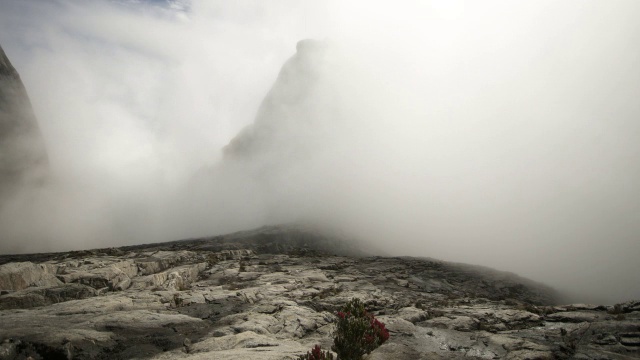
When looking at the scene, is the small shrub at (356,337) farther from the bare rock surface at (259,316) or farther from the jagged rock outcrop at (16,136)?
the jagged rock outcrop at (16,136)

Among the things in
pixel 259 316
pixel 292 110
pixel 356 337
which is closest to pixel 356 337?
pixel 356 337

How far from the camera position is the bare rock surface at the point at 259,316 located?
11211 mm

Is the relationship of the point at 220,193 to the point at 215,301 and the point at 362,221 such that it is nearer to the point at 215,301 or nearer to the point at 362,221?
the point at 362,221

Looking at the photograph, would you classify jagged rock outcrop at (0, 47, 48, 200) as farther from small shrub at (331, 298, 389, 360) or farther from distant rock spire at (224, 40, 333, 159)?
small shrub at (331, 298, 389, 360)

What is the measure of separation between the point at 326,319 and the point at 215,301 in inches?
308

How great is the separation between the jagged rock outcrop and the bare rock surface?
70.8 meters

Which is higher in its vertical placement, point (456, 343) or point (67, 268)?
point (67, 268)

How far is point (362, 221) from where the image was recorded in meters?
70.1

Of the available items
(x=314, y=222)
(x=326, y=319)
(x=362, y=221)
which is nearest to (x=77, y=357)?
(x=326, y=319)

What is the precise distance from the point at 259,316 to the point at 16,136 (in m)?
94.9

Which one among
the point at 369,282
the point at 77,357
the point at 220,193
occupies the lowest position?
the point at 369,282

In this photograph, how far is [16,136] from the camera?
71.6m

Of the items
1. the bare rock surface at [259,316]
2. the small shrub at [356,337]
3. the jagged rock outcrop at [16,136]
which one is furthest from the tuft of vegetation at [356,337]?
the jagged rock outcrop at [16,136]

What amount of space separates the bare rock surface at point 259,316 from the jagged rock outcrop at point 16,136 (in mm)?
70830
